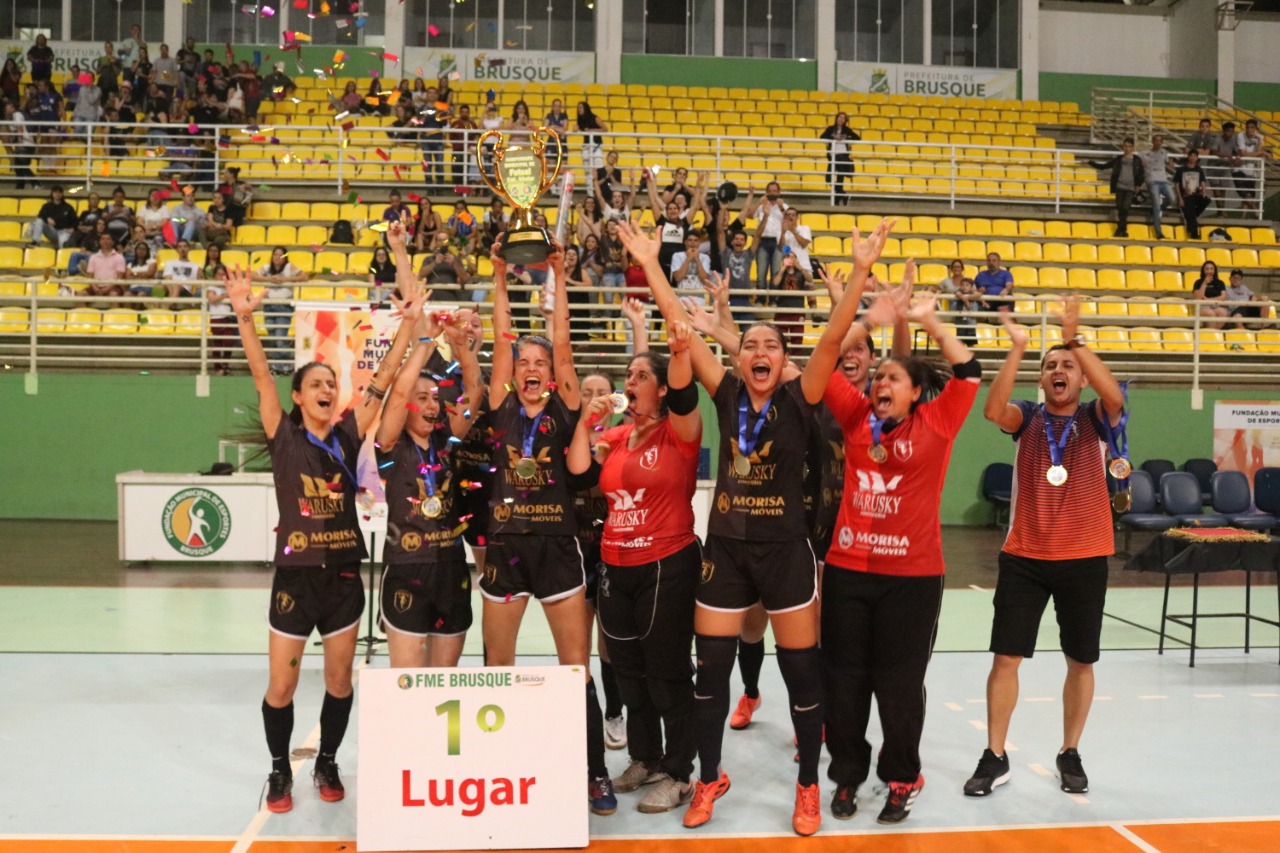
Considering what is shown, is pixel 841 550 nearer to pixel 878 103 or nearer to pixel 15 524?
pixel 15 524

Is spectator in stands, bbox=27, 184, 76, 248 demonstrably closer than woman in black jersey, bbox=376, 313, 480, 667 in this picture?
No

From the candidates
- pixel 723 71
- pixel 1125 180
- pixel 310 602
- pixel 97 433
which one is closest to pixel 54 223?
pixel 97 433

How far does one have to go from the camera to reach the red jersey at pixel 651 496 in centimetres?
458

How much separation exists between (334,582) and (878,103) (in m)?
17.4

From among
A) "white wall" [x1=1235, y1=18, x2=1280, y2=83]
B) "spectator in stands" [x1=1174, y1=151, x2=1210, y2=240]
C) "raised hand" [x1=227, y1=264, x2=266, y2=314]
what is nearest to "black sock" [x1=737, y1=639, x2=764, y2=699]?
"raised hand" [x1=227, y1=264, x2=266, y2=314]

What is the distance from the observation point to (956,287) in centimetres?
1316

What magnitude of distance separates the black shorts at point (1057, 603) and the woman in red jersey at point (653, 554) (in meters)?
1.38

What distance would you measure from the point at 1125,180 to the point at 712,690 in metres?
14.7

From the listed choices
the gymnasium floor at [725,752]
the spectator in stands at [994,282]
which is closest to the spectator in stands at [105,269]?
the gymnasium floor at [725,752]

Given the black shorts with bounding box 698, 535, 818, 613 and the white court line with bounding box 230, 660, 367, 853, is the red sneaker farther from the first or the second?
the white court line with bounding box 230, 660, 367, 853

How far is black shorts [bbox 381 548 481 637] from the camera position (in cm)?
462

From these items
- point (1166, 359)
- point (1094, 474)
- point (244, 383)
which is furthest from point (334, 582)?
point (1166, 359)

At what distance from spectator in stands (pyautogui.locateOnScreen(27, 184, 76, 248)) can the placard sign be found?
12350 mm

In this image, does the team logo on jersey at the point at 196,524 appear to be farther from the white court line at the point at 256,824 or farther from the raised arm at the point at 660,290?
the raised arm at the point at 660,290
